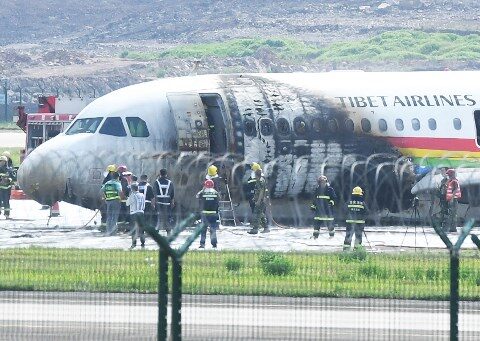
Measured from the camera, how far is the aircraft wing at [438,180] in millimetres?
43031

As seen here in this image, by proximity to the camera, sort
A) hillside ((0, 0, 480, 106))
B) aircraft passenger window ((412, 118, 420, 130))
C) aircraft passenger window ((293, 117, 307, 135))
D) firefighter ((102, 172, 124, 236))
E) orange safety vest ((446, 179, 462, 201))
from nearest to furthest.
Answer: firefighter ((102, 172, 124, 236))
aircraft passenger window ((293, 117, 307, 135))
orange safety vest ((446, 179, 462, 201))
aircraft passenger window ((412, 118, 420, 130))
hillside ((0, 0, 480, 106))

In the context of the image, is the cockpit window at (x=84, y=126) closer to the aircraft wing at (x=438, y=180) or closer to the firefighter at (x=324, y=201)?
the firefighter at (x=324, y=201)

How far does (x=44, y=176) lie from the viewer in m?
41.4

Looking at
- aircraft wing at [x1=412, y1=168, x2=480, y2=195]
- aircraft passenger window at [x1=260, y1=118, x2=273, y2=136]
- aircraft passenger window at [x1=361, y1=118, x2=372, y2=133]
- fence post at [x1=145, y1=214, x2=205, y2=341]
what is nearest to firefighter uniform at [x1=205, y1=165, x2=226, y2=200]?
aircraft passenger window at [x1=260, y1=118, x2=273, y2=136]

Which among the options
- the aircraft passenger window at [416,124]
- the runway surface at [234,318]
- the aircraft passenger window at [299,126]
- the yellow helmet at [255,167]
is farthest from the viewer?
the aircraft passenger window at [416,124]

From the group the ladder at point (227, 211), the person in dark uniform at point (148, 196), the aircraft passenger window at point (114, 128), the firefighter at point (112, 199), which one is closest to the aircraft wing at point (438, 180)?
the ladder at point (227, 211)

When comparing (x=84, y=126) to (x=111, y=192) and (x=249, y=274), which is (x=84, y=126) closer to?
(x=111, y=192)

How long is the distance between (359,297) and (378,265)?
118 inches

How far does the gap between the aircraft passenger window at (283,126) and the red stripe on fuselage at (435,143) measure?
2.77 meters

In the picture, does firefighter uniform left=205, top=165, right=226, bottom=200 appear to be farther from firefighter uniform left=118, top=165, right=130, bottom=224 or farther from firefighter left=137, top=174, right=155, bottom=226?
firefighter uniform left=118, top=165, right=130, bottom=224

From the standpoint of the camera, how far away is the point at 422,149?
142 ft

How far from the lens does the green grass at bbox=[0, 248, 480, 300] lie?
2906 centimetres

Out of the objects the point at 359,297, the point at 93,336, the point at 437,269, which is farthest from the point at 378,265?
the point at 93,336

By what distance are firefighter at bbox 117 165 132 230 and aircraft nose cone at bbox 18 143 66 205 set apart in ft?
4.49
